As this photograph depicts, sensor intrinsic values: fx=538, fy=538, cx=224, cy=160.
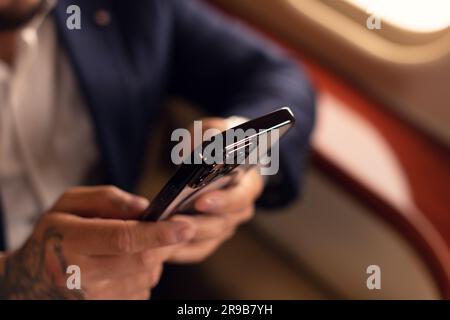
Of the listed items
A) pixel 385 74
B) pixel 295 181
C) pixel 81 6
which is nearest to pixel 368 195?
pixel 295 181

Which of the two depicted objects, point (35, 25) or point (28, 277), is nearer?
point (28, 277)

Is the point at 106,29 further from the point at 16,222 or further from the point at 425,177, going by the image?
the point at 425,177

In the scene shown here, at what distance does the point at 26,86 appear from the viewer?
2.43ft

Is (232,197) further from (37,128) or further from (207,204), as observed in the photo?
(37,128)

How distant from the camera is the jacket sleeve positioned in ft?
2.58

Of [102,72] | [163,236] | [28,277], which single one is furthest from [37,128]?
[163,236]

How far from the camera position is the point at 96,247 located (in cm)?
50

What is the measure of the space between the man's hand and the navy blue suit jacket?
12 cm

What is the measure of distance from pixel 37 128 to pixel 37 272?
Answer: 25 centimetres

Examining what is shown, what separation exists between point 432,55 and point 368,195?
236 millimetres

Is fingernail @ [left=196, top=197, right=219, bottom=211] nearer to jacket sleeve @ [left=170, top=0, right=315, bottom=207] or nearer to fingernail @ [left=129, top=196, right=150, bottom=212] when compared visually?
fingernail @ [left=129, top=196, right=150, bottom=212]

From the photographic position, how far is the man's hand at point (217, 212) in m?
0.57

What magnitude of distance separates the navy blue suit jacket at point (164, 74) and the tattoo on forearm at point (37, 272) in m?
0.21

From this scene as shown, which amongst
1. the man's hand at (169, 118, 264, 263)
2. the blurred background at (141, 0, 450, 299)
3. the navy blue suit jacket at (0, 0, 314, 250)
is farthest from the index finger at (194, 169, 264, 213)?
the blurred background at (141, 0, 450, 299)
